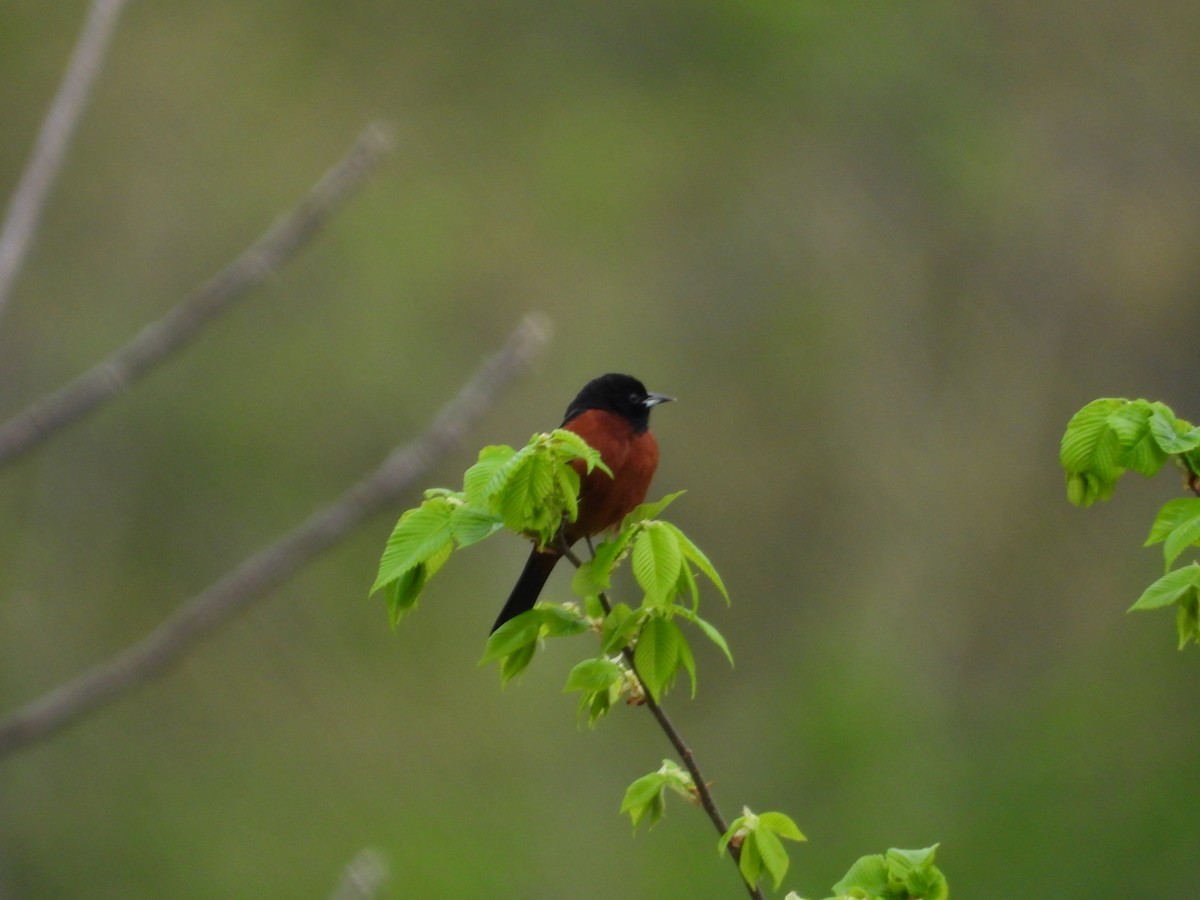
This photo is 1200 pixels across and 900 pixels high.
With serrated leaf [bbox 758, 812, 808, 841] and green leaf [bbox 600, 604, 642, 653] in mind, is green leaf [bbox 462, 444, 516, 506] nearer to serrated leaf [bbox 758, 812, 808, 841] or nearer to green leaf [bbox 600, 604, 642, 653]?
green leaf [bbox 600, 604, 642, 653]

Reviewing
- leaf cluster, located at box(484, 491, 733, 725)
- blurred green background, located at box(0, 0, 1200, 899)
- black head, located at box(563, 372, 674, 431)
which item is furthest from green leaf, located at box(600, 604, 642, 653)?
blurred green background, located at box(0, 0, 1200, 899)

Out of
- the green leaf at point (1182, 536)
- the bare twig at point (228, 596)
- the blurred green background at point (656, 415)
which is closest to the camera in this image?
the bare twig at point (228, 596)

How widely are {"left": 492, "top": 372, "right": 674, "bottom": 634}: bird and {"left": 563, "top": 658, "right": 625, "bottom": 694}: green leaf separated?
31.5 inches

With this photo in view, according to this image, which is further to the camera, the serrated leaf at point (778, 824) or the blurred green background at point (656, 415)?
the blurred green background at point (656, 415)

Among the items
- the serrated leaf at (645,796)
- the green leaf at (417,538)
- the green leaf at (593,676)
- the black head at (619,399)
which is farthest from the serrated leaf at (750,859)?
the black head at (619,399)

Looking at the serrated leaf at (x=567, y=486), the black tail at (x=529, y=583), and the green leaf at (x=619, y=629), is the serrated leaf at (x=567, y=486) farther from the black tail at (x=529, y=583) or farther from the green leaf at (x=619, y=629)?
the black tail at (x=529, y=583)

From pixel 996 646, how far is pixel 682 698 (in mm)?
2013

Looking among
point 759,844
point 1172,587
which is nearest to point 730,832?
point 759,844

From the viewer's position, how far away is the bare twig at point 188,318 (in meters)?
1.08

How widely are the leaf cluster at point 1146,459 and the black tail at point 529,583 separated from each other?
3.52 feet

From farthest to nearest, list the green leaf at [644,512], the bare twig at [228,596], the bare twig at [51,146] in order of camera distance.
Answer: the green leaf at [644,512], the bare twig at [51,146], the bare twig at [228,596]

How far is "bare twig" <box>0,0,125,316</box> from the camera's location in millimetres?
1250

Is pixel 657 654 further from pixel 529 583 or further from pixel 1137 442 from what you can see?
pixel 529 583

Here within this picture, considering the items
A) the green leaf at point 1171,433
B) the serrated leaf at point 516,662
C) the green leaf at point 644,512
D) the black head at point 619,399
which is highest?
the black head at point 619,399
